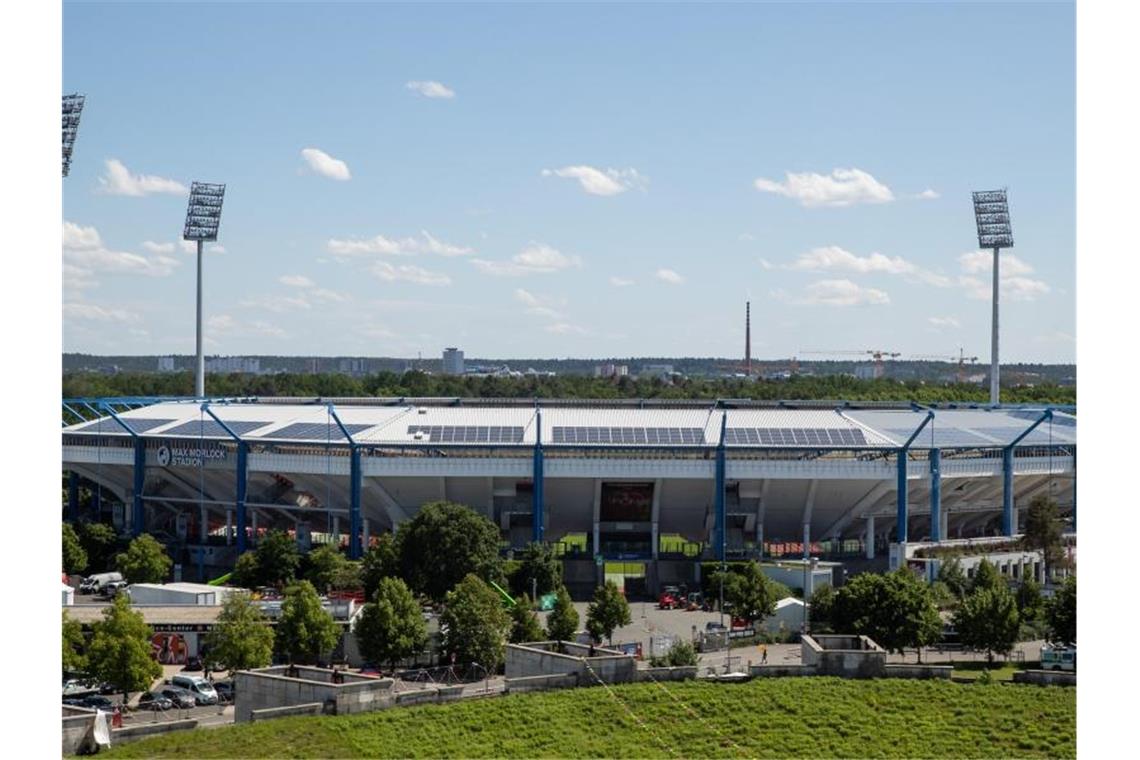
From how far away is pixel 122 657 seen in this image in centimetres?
2469

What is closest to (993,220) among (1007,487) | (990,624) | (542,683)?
(1007,487)

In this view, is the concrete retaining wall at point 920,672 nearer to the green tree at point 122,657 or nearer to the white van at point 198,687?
the white van at point 198,687

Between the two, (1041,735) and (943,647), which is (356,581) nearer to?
(943,647)

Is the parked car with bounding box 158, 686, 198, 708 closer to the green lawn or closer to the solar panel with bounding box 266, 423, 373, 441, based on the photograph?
the green lawn

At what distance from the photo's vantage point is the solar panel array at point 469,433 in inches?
1639

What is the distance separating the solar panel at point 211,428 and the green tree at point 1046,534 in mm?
20659

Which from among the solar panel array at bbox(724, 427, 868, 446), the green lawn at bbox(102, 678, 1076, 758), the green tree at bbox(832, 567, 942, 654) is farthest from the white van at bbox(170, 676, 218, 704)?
the solar panel array at bbox(724, 427, 868, 446)

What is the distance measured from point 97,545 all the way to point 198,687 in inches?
661

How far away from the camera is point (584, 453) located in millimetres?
40969

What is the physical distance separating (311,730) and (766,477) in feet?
75.4

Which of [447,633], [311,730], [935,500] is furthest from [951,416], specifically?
[311,730]

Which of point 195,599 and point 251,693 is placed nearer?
point 251,693

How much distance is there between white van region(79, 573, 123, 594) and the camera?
120ft

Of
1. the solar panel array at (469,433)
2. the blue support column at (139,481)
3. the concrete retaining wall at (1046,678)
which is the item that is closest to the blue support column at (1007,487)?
the solar panel array at (469,433)
